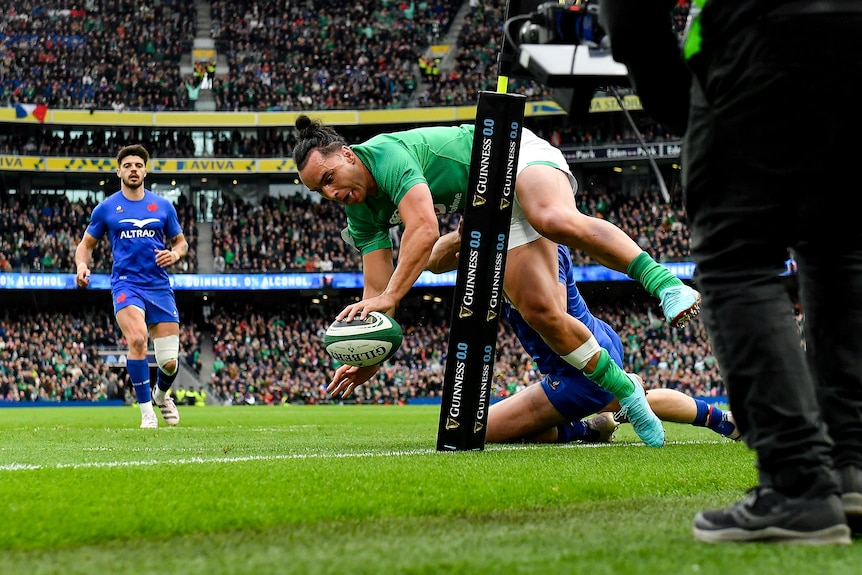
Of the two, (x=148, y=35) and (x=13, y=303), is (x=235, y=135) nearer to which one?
(x=148, y=35)

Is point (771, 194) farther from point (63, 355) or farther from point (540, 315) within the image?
point (63, 355)

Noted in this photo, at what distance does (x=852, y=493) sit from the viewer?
2178 millimetres

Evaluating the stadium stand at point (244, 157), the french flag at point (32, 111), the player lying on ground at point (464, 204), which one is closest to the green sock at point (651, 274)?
the player lying on ground at point (464, 204)

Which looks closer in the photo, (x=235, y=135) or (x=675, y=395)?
(x=675, y=395)

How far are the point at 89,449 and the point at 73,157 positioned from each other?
36.2m

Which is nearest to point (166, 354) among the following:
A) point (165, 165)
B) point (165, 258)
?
point (165, 258)

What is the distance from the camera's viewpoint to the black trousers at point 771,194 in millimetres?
1994

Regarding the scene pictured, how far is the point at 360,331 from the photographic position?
14.0 ft

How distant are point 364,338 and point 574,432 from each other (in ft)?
7.17

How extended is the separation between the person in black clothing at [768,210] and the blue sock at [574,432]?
3628 mm

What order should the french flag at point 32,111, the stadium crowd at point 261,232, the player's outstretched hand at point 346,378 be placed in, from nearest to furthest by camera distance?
the player's outstretched hand at point 346,378, the stadium crowd at point 261,232, the french flag at point 32,111

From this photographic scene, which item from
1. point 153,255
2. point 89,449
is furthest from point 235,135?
point 89,449

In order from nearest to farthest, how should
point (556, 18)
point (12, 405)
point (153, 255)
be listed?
point (556, 18) → point (153, 255) → point (12, 405)

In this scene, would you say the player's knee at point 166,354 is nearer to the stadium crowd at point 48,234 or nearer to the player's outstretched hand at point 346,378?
the player's outstretched hand at point 346,378
